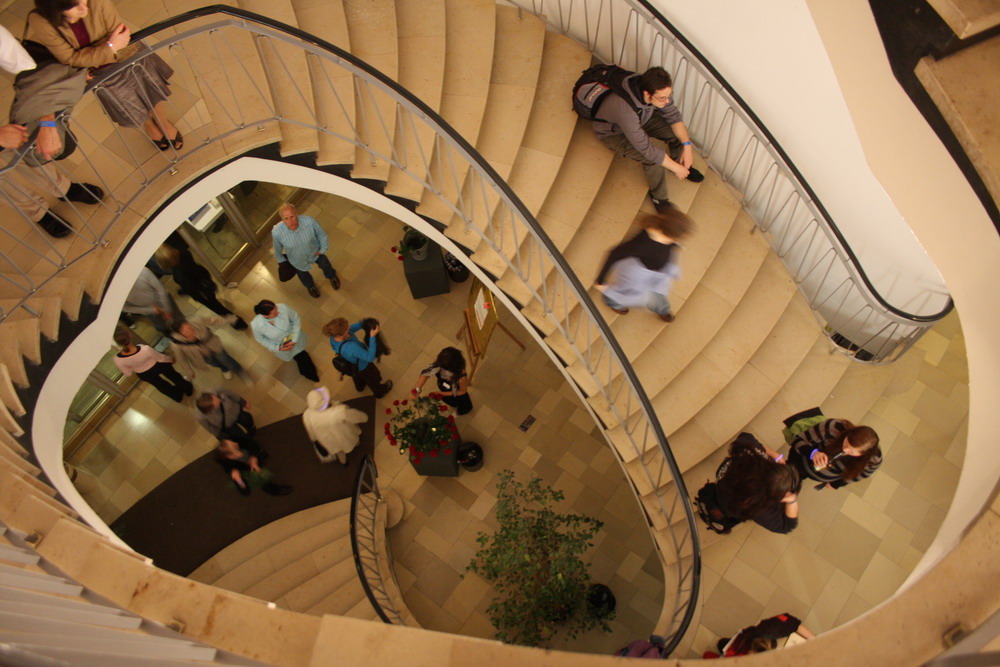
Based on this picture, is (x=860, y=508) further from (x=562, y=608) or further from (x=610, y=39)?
(x=610, y=39)

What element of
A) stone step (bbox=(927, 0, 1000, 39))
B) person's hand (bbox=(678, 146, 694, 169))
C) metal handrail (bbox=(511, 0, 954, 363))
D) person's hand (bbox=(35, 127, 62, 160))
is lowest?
person's hand (bbox=(35, 127, 62, 160))

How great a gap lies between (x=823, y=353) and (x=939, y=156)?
324 cm

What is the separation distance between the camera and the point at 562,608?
20.2ft

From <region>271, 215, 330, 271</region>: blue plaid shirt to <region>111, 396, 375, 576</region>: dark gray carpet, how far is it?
6.28ft

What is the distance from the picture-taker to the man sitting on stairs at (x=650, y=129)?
17.5 feet

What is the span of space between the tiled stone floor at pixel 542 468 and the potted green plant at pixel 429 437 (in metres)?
0.41

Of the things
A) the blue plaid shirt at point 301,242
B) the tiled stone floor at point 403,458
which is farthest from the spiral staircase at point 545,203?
the blue plaid shirt at point 301,242

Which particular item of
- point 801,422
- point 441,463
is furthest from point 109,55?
point 801,422

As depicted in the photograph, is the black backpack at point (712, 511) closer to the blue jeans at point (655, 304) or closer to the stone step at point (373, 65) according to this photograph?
the blue jeans at point (655, 304)

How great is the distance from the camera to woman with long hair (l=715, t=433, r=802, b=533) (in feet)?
16.0

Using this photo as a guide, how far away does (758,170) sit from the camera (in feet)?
21.1

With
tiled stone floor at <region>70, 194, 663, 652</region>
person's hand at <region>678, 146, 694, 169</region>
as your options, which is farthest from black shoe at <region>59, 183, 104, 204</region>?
person's hand at <region>678, 146, 694, 169</region>

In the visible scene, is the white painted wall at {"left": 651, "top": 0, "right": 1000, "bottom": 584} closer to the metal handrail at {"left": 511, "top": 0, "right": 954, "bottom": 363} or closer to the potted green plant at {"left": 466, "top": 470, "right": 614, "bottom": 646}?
the metal handrail at {"left": 511, "top": 0, "right": 954, "bottom": 363}

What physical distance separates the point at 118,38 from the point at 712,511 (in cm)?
533
